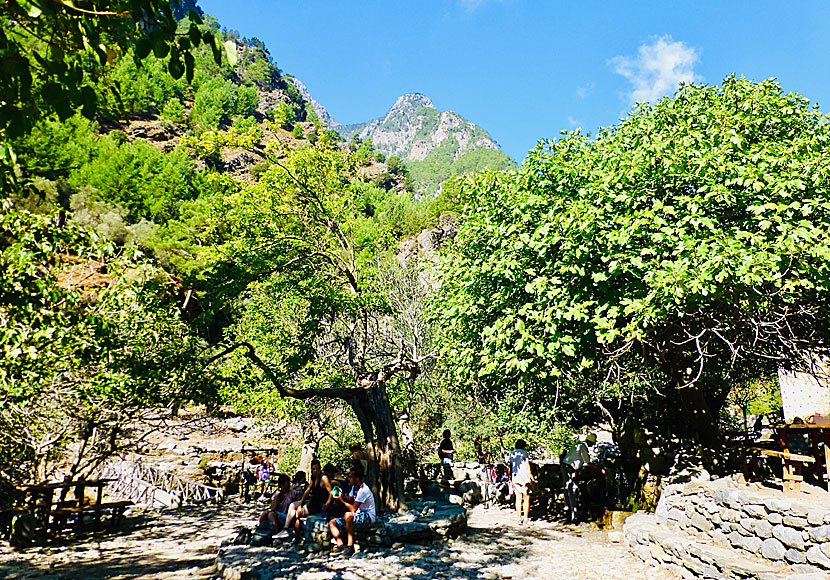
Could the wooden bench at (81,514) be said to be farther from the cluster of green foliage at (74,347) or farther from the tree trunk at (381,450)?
the tree trunk at (381,450)

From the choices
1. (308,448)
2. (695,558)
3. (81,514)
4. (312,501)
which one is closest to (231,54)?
(695,558)

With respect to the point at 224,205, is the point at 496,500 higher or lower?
lower

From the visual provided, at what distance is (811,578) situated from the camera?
5562 mm

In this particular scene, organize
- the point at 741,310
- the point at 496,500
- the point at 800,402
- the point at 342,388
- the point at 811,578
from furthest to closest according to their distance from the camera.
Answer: the point at 800,402 < the point at 496,500 < the point at 342,388 < the point at 741,310 < the point at 811,578

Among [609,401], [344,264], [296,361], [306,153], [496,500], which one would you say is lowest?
[496,500]

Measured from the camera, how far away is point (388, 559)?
25.9 feet

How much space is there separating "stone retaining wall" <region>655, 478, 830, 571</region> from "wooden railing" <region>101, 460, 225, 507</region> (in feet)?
46.4

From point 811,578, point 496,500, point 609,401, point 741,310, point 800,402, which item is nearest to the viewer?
point 811,578

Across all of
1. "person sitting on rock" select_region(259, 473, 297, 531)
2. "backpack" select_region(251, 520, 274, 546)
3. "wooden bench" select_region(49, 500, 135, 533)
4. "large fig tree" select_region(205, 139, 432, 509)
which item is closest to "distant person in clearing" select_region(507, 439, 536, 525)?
"large fig tree" select_region(205, 139, 432, 509)

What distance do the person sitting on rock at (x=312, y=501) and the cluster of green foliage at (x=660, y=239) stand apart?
3.39 meters

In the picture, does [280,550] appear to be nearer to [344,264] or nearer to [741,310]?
[344,264]

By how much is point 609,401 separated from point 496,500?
4286mm

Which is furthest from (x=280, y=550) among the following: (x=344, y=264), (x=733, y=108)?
(x=733, y=108)

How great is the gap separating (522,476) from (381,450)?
3350 millimetres
